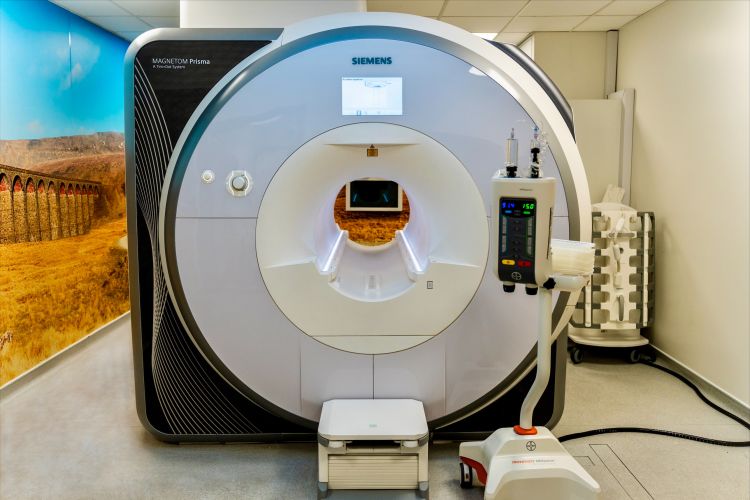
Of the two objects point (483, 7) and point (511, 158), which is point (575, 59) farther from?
point (511, 158)

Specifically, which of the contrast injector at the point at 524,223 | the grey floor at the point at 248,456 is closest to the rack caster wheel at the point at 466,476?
the grey floor at the point at 248,456

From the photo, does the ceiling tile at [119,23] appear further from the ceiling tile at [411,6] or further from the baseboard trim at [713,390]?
the baseboard trim at [713,390]

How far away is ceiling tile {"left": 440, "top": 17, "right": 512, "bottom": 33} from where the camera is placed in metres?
4.25

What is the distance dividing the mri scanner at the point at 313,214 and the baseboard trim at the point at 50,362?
1.26 meters

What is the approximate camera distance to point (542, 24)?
14.1ft

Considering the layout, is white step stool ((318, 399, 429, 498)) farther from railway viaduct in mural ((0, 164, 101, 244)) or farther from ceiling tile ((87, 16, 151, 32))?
ceiling tile ((87, 16, 151, 32))

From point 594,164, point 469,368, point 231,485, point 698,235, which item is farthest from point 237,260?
point 594,164

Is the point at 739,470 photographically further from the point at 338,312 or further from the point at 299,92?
the point at 299,92

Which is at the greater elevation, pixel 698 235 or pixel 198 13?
pixel 198 13

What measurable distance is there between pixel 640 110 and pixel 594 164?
417 mm

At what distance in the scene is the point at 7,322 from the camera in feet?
10.7

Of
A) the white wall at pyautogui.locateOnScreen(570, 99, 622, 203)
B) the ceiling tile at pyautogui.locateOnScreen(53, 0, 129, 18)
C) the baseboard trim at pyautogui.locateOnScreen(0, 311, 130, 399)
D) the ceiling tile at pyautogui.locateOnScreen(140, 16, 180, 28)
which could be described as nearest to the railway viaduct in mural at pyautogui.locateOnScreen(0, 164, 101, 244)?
the baseboard trim at pyautogui.locateOnScreen(0, 311, 130, 399)

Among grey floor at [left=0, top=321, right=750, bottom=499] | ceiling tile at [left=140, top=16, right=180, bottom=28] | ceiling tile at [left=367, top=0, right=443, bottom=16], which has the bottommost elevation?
grey floor at [left=0, top=321, right=750, bottom=499]

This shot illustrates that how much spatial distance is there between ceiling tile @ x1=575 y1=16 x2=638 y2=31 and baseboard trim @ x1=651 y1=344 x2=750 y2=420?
6.94 ft
